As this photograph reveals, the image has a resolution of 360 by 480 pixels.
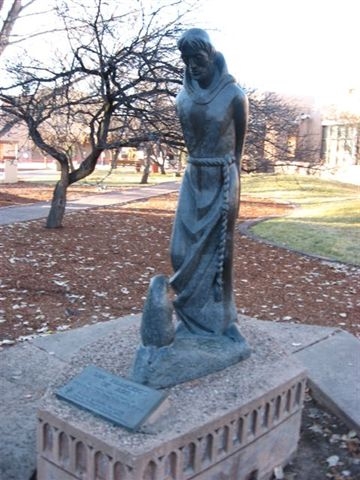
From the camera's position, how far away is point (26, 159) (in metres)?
63.2

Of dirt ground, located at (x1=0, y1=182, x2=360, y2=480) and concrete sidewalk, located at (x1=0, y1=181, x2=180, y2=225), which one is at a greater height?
concrete sidewalk, located at (x1=0, y1=181, x2=180, y2=225)

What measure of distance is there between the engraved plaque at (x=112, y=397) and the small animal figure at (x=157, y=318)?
0.33m

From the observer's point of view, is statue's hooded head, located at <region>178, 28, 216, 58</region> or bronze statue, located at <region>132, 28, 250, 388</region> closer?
statue's hooded head, located at <region>178, 28, 216, 58</region>

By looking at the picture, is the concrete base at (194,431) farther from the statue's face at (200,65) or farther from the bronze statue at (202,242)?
the statue's face at (200,65)

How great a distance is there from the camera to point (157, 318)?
3281 mm

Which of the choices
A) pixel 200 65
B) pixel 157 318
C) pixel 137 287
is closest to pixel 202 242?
pixel 157 318

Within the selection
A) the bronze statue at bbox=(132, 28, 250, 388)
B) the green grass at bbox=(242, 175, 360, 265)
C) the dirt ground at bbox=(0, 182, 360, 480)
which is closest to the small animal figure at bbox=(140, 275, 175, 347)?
the bronze statue at bbox=(132, 28, 250, 388)

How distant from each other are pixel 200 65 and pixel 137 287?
4989 mm

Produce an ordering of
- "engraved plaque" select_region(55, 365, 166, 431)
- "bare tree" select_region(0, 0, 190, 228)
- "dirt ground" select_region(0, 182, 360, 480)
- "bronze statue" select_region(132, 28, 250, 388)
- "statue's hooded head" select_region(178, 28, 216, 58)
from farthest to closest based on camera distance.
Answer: "bare tree" select_region(0, 0, 190, 228), "dirt ground" select_region(0, 182, 360, 480), "bronze statue" select_region(132, 28, 250, 388), "statue's hooded head" select_region(178, 28, 216, 58), "engraved plaque" select_region(55, 365, 166, 431)

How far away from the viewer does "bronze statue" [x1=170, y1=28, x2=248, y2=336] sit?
10.7 ft

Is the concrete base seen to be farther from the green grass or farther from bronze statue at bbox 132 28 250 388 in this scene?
the green grass

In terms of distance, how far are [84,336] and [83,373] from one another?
2.14m

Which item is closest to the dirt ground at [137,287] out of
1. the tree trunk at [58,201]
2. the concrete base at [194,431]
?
the tree trunk at [58,201]

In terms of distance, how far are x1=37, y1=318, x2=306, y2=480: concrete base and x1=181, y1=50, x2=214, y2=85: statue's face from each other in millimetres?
1870
